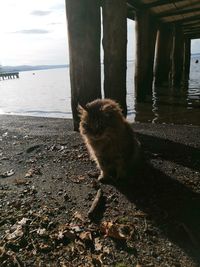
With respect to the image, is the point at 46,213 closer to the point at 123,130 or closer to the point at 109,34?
the point at 123,130

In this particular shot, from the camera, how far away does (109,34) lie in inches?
272

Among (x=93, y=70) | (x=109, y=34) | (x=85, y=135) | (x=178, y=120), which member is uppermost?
(x=109, y=34)

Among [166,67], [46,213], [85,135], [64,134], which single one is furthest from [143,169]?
[166,67]

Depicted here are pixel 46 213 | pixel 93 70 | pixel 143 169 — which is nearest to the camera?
pixel 46 213

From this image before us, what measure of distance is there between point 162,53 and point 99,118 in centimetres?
1502

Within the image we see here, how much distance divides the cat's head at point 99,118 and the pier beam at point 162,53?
14.0m

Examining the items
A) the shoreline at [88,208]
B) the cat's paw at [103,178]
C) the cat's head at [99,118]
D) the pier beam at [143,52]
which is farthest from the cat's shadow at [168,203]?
the pier beam at [143,52]

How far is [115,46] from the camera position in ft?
22.9

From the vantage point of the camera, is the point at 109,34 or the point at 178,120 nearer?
the point at 109,34

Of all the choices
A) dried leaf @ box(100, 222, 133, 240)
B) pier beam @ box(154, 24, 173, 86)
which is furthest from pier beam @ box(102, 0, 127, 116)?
pier beam @ box(154, 24, 173, 86)

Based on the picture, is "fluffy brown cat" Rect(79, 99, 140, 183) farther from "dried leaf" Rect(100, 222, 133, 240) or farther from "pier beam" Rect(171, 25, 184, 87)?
"pier beam" Rect(171, 25, 184, 87)

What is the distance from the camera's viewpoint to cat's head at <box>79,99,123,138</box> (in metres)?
4.00

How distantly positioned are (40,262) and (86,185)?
1704mm

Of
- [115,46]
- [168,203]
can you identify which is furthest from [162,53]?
[168,203]
